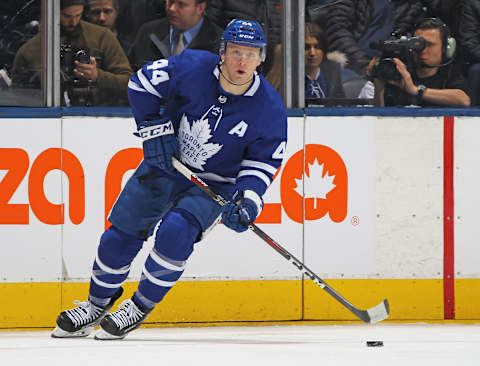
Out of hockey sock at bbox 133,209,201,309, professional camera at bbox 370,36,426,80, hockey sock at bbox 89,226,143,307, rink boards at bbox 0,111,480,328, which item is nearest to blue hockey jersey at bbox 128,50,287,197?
hockey sock at bbox 133,209,201,309

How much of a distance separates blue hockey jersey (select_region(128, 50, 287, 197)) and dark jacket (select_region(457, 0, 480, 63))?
1.35 metres

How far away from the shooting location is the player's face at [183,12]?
4398mm

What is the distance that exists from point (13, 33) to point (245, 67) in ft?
4.50

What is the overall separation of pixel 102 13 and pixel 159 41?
10.7 inches

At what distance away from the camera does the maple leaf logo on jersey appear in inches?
137

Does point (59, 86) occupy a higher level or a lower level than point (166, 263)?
higher

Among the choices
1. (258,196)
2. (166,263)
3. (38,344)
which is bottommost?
(38,344)

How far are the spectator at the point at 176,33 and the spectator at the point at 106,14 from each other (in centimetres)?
8

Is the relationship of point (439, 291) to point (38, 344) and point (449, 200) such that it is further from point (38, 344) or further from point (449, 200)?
point (38, 344)

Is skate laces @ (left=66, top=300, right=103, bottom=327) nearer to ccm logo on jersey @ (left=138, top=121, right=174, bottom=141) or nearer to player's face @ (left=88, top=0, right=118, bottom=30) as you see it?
ccm logo on jersey @ (left=138, top=121, right=174, bottom=141)

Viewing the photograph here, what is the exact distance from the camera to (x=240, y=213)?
3.37 m

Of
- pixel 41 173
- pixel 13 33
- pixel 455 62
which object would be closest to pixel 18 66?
pixel 13 33

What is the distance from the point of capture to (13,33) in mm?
4309

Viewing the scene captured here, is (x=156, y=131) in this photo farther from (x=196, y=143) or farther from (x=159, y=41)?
(x=159, y=41)
